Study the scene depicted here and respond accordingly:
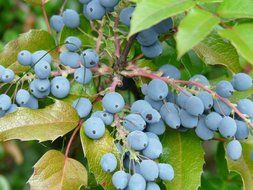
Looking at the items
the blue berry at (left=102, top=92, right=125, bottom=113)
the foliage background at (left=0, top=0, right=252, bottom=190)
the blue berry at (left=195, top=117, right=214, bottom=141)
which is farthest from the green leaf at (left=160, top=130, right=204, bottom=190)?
the foliage background at (left=0, top=0, right=252, bottom=190)

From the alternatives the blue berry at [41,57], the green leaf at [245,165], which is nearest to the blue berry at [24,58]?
the blue berry at [41,57]

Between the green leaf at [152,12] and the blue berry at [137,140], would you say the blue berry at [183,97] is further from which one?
the green leaf at [152,12]

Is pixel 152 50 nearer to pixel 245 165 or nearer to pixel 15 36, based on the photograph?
pixel 245 165

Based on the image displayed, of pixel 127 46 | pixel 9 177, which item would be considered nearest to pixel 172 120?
pixel 127 46

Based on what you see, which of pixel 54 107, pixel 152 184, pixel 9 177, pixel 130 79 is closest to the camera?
pixel 152 184

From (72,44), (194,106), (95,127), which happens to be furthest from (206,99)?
(72,44)

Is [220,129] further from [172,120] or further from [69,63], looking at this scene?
[69,63]

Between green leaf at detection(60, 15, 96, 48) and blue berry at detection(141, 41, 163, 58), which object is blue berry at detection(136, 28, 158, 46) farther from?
green leaf at detection(60, 15, 96, 48)
